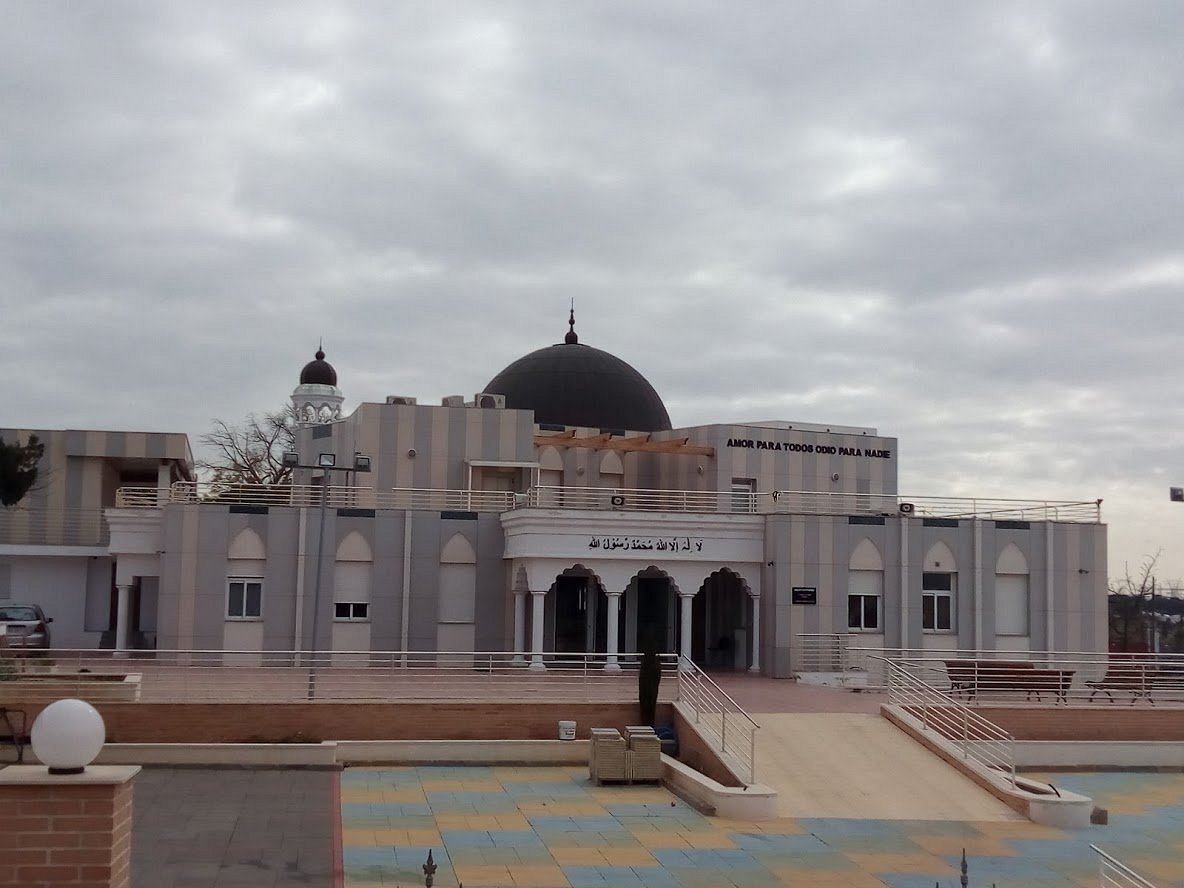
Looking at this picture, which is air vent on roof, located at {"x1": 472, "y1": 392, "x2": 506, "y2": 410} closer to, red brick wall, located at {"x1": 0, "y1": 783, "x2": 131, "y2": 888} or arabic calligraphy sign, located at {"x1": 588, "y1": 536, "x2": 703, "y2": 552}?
arabic calligraphy sign, located at {"x1": 588, "y1": 536, "x2": 703, "y2": 552}

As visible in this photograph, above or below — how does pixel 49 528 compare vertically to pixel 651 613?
above

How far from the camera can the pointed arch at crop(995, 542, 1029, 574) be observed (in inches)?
1400

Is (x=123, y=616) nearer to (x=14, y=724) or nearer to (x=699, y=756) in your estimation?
(x=14, y=724)

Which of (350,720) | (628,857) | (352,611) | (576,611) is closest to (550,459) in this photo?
(576,611)

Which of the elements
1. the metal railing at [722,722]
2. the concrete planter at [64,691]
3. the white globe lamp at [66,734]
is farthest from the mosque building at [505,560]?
the white globe lamp at [66,734]

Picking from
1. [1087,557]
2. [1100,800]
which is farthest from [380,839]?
[1087,557]

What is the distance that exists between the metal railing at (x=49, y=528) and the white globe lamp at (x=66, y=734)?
34989 millimetres

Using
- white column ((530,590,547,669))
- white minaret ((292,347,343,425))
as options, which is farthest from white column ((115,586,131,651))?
white minaret ((292,347,343,425))

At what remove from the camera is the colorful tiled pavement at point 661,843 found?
48.3ft

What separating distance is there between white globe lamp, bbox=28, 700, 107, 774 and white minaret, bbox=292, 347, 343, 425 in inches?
2672

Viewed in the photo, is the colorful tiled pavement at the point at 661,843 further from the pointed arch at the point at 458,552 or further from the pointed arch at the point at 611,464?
the pointed arch at the point at 611,464

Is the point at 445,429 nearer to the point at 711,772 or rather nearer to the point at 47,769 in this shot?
the point at 711,772

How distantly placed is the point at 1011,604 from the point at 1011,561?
1.17m

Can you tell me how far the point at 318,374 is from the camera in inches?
3179
